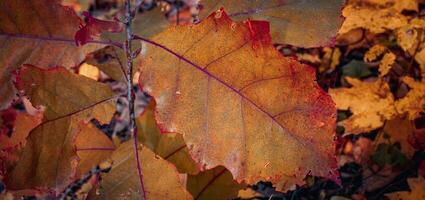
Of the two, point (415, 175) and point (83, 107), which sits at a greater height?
point (83, 107)

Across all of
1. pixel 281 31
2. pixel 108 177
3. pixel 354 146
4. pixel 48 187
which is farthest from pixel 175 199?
pixel 354 146

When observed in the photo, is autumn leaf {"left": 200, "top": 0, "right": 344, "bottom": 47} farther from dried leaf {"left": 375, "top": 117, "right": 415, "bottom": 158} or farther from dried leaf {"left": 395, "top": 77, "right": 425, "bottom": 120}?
dried leaf {"left": 375, "top": 117, "right": 415, "bottom": 158}

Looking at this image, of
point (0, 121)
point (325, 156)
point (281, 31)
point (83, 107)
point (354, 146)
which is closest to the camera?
point (325, 156)

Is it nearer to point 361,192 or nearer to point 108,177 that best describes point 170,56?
point 108,177

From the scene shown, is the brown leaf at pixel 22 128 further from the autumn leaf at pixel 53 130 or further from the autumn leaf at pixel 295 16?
the autumn leaf at pixel 295 16

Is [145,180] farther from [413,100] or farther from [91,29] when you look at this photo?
[413,100]
